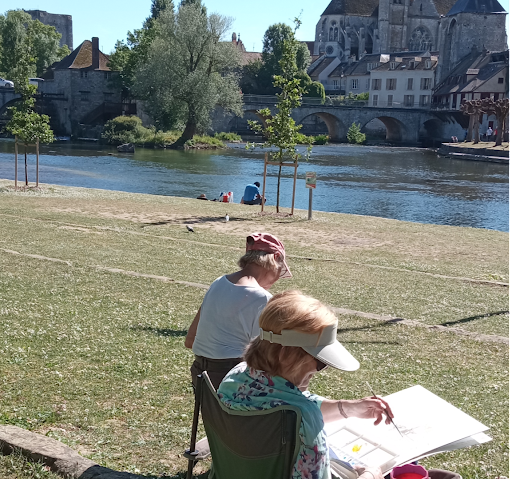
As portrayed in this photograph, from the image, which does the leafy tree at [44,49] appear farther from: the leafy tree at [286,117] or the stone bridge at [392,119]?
the leafy tree at [286,117]

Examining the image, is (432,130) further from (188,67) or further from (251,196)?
(251,196)

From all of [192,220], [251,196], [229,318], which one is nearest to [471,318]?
[229,318]

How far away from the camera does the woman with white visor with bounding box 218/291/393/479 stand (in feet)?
9.40

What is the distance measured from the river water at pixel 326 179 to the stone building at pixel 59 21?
10717cm

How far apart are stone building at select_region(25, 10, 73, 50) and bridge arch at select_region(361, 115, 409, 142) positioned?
297 ft

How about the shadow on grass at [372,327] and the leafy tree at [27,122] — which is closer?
the shadow on grass at [372,327]

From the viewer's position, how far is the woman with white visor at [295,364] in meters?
2.87

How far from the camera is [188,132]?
6925cm

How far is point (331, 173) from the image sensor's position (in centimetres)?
4900

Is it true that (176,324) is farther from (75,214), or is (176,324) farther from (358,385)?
(75,214)

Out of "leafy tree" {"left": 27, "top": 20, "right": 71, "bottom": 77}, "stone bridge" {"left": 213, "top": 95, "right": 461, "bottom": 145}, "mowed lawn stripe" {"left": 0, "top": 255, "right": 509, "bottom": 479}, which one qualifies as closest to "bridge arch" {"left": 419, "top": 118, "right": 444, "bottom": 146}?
"stone bridge" {"left": 213, "top": 95, "right": 461, "bottom": 145}

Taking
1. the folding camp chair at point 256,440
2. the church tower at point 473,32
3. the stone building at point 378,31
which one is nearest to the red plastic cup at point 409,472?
the folding camp chair at point 256,440

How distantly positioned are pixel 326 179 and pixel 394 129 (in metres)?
59.0

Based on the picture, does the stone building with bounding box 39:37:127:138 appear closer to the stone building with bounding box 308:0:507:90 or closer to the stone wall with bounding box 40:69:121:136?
the stone wall with bounding box 40:69:121:136
